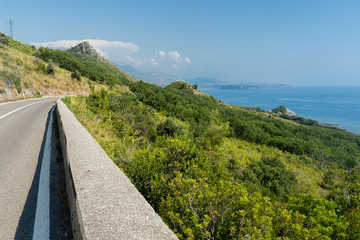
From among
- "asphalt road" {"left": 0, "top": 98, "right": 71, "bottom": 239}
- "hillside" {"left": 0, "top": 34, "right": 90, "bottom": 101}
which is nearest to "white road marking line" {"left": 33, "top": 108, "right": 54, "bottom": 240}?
"asphalt road" {"left": 0, "top": 98, "right": 71, "bottom": 239}

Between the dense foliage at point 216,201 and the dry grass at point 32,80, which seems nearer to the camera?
the dense foliage at point 216,201

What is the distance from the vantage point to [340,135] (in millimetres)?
61562

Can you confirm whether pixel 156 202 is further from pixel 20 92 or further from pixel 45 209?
pixel 20 92

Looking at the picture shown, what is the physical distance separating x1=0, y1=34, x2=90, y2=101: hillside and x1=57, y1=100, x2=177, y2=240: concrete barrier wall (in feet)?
60.2

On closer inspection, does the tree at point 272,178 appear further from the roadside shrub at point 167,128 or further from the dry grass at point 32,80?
the dry grass at point 32,80

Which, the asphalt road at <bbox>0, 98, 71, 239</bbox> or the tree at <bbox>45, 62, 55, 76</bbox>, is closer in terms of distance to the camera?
the asphalt road at <bbox>0, 98, 71, 239</bbox>

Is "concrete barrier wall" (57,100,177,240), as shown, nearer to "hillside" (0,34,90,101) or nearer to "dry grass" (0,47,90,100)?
"hillside" (0,34,90,101)

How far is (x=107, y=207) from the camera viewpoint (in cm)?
219

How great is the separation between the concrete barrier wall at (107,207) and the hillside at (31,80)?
18341 millimetres

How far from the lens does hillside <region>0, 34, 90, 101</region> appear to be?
18.1m

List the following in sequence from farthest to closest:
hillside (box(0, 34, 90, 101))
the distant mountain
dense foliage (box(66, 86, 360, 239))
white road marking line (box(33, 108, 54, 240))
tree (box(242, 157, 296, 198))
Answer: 1. the distant mountain
2. hillside (box(0, 34, 90, 101))
3. tree (box(242, 157, 296, 198))
4. dense foliage (box(66, 86, 360, 239))
5. white road marking line (box(33, 108, 54, 240))

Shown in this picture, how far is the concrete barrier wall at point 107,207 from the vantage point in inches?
71.8

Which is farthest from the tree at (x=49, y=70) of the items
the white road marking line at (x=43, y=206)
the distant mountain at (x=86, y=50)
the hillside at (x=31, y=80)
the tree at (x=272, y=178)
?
the distant mountain at (x=86, y=50)

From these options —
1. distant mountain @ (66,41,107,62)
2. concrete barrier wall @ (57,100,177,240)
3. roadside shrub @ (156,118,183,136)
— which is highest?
distant mountain @ (66,41,107,62)
